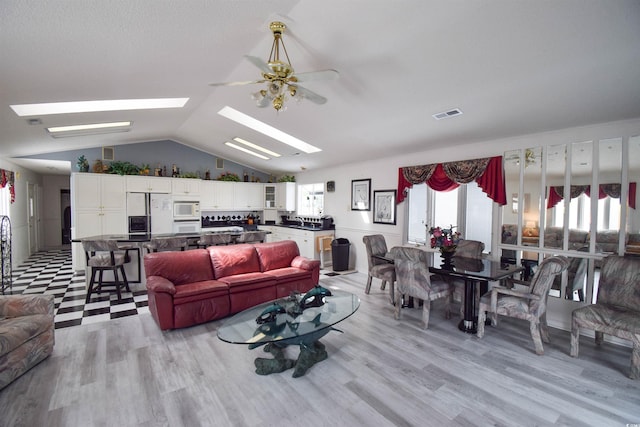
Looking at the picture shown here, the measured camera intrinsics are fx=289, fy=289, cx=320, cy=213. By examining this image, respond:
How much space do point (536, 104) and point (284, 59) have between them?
2725 mm

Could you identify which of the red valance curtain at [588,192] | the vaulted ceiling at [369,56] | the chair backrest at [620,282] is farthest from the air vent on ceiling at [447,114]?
the chair backrest at [620,282]

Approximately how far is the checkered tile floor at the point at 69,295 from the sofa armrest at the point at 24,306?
88 cm

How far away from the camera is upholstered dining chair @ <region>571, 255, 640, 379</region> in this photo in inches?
98.0

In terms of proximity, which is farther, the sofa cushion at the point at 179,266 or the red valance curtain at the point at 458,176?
the red valance curtain at the point at 458,176

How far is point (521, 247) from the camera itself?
3.92m

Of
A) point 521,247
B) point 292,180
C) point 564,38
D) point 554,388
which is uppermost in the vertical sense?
point 564,38

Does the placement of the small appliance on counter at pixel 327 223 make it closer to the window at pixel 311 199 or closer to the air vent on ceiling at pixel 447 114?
the window at pixel 311 199

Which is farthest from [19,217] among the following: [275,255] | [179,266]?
[275,255]

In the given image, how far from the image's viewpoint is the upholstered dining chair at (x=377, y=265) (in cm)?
433

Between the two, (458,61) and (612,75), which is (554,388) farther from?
(458,61)

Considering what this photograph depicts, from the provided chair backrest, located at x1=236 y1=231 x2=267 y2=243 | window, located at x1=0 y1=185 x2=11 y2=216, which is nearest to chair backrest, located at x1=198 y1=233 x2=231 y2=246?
chair backrest, located at x1=236 y1=231 x2=267 y2=243

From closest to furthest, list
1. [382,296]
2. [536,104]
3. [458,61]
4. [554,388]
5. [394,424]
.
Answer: [394,424] → [554,388] → [458,61] → [536,104] → [382,296]

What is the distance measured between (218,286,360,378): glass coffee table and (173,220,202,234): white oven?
16.0ft

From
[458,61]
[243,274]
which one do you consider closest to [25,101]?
[243,274]
